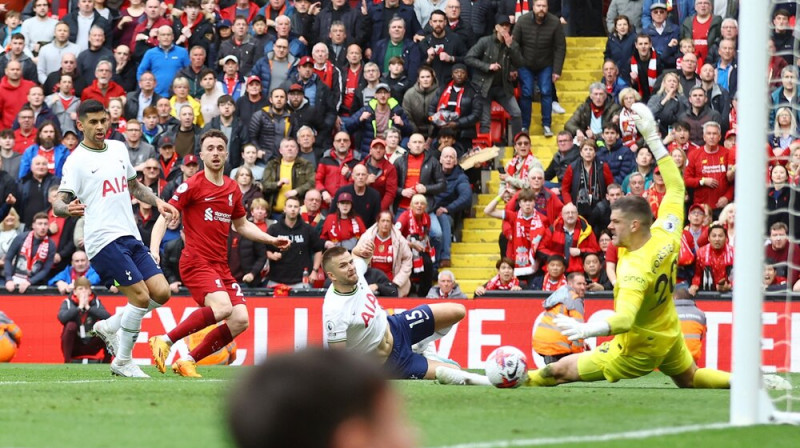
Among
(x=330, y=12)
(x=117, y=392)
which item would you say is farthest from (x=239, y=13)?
(x=117, y=392)

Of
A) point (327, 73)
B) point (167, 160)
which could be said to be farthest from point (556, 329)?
point (167, 160)

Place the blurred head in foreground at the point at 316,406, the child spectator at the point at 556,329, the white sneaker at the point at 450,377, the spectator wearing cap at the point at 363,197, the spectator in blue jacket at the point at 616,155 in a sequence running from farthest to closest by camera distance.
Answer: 1. the spectator in blue jacket at the point at 616,155
2. the spectator wearing cap at the point at 363,197
3. the child spectator at the point at 556,329
4. the white sneaker at the point at 450,377
5. the blurred head in foreground at the point at 316,406

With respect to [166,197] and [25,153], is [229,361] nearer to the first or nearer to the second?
[166,197]

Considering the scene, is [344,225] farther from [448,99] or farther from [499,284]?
[448,99]

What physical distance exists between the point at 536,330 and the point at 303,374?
14.5 meters

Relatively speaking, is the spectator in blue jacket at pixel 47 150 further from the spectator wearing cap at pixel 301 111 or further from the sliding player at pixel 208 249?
the sliding player at pixel 208 249

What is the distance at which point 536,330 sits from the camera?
646 inches

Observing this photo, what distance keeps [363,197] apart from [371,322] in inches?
325

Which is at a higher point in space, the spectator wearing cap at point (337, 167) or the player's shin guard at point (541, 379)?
the spectator wearing cap at point (337, 167)

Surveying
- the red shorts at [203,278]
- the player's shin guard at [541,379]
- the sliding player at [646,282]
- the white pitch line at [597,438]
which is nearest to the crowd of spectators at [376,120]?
the red shorts at [203,278]

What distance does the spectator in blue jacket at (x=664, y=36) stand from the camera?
20547mm

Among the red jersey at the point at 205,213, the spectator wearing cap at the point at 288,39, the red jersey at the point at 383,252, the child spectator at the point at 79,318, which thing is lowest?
the child spectator at the point at 79,318

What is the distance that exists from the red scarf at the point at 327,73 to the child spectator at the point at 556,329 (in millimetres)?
6291

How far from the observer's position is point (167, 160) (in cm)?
2034
